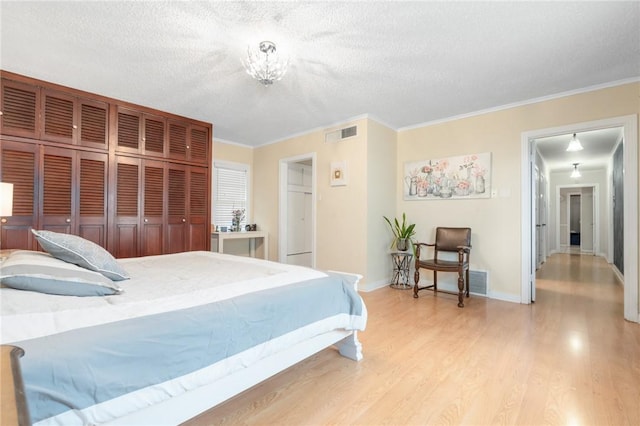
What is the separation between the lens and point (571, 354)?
83.8 inches

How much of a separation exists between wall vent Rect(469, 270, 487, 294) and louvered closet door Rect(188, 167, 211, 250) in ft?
11.7

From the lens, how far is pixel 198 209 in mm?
4195

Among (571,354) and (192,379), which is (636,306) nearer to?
(571,354)

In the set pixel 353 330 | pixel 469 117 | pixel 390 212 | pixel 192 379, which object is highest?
pixel 469 117

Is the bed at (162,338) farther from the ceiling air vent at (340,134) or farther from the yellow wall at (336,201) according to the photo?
the ceiling air vent at (340,134)

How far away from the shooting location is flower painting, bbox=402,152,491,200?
149 inches

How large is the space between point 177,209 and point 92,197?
0.93 metres

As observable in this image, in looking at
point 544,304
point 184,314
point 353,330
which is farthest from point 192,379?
point 544,304

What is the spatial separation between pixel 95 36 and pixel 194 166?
2.00 metres

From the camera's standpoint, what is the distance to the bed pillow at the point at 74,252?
5.08 feet

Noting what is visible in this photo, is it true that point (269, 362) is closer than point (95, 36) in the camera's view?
Yes

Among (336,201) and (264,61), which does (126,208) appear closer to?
(264,61)

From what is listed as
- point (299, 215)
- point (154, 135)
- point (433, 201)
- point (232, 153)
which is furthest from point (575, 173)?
point (154, 135)

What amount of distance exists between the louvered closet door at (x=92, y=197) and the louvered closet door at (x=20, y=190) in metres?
0.35
